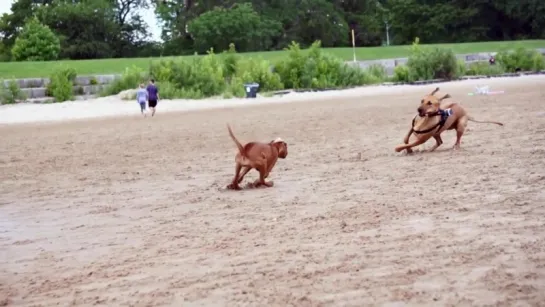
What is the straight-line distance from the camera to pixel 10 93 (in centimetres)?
3431

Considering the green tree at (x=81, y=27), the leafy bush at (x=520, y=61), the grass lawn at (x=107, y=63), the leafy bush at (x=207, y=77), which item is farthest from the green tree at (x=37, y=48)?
the leafy bush at (x=520, y=61)

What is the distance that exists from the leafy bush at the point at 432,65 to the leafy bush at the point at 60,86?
15.7 meters

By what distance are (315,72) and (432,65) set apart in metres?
6.54

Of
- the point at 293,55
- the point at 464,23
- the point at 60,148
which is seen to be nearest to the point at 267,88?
the point at 293,55

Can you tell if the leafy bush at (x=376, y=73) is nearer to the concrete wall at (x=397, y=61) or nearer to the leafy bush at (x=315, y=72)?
the leafy bush at (x=315, y=72)

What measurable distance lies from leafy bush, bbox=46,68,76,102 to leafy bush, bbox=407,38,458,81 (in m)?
15.7

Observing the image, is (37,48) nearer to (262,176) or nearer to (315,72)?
(315,72)

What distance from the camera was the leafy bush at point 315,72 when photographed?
135 feet

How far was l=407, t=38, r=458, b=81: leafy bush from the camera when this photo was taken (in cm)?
4425

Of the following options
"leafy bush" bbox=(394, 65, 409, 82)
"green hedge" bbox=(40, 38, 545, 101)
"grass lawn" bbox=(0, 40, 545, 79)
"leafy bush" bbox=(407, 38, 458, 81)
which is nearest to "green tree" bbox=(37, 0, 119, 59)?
"grass lawn" bbox=(0, 40, 545, 79)

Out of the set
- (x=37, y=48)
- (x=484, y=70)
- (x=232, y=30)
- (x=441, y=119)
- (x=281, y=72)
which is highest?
(x=232, y=30)

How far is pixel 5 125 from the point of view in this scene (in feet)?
88.6

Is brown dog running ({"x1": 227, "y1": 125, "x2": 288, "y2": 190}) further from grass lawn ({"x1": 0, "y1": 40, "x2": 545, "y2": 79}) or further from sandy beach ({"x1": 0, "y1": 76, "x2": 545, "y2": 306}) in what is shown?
grass lawn ({"x1": 0, "y1": 40, "x2": 545, "y2": 79})

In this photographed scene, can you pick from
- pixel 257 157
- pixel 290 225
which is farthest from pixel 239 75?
pixel 290 225
